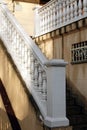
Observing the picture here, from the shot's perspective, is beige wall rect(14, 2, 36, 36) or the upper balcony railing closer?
the upper balcony railing

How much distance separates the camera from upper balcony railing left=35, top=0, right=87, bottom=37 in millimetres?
7512

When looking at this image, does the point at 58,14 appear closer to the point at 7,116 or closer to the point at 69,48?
the point at 69,48

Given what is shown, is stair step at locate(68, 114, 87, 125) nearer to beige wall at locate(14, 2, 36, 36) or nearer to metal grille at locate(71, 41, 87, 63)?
metal grille at locate(71, 41, 87, 63)

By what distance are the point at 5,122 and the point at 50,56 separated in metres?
2.87

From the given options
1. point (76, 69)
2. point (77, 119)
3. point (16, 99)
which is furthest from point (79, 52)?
point (16, 99)

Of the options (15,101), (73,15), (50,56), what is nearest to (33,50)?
(15,101)

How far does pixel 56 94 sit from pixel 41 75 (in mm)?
672

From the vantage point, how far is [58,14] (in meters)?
8.50

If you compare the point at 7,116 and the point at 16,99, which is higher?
the point at 16,99

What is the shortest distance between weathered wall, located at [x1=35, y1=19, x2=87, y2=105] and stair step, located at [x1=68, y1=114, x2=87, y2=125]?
0.62m

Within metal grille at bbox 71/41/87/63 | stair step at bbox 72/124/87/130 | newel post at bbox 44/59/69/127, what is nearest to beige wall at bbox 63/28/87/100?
metal grille at bbox 71/41/87/63

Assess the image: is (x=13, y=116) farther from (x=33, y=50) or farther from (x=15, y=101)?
(x=33, y=50)

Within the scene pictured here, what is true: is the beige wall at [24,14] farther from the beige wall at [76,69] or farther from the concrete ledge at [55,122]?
the concrete ledge at [55,122]

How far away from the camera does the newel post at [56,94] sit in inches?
193
